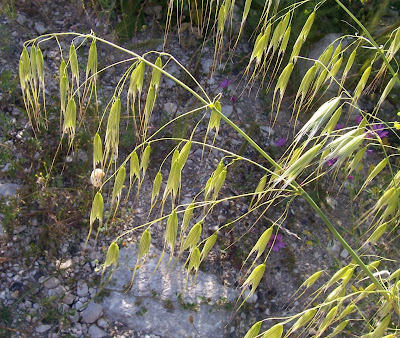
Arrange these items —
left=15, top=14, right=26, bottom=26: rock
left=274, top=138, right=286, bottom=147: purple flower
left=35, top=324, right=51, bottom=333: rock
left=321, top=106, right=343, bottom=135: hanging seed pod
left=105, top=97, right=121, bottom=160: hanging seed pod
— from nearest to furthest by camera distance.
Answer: left=105, top=97, right=121, bottom=160: hanging seed pod → left=321, top=106, right=343, bottom=135: hanging seed pod → left=35, top=324, right=51, bottom=333: rock → left=274, top=138, right=286, bottom=147: purple flower → left=15, top=14, right=26, bottom=26: rock

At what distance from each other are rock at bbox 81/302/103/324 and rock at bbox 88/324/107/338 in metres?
0.03

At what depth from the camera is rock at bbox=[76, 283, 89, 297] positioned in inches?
87.8

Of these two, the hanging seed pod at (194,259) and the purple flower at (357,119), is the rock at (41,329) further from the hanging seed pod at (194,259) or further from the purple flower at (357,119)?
the purple flower at (357,119)

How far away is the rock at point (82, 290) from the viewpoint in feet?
7.32

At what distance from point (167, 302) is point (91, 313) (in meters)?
0.30

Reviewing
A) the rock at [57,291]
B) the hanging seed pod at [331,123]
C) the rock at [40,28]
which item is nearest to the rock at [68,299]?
the rock at [57,291]

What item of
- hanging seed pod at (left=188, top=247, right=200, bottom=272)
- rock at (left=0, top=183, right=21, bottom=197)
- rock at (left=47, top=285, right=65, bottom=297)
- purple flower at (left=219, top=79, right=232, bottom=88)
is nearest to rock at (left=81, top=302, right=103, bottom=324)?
rock at (left=47, top=285, right=65, bottom=297)

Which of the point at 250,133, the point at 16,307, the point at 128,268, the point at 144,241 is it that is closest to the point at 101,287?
the point at 128,268

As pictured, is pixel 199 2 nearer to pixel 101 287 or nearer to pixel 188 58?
pixel 188 58

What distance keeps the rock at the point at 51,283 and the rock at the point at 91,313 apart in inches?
6.3

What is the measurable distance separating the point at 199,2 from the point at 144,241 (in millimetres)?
1998

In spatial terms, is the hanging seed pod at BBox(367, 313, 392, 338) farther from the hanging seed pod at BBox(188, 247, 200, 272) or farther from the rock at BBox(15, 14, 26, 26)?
the rock at BBox(15, 14, 26, 26)

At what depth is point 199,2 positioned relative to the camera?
310 cm

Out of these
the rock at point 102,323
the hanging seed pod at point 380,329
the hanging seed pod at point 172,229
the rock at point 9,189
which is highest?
the hanging seed pod at point 172,229
